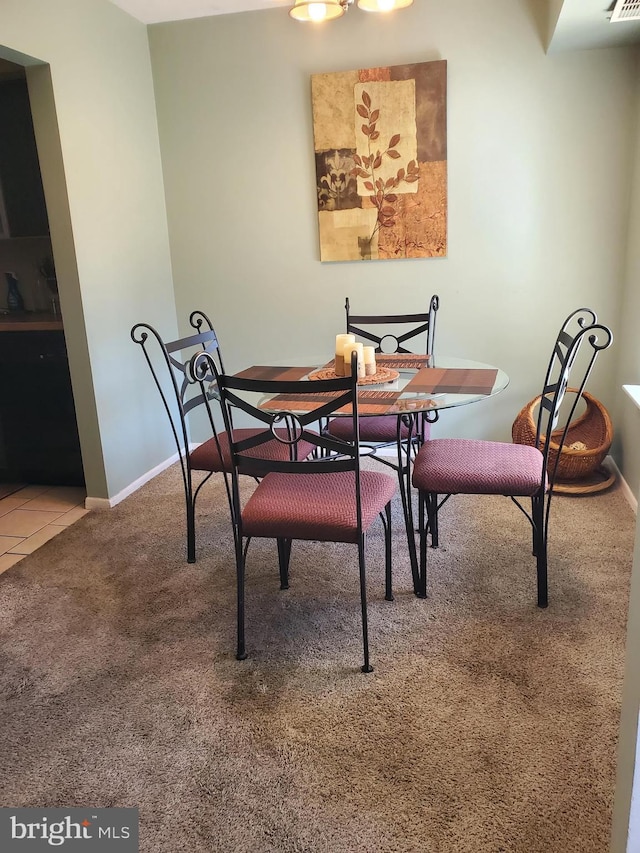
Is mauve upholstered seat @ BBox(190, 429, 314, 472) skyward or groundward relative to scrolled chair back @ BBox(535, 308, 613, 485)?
groundward

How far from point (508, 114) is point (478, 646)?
249 cm

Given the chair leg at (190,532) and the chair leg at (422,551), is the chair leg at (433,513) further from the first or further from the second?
the chair leg at (190,532)

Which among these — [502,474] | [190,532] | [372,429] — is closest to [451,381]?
[502,474]

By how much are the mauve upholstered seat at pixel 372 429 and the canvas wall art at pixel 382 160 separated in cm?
104

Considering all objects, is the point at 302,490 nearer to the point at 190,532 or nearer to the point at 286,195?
Result: the point at 190,532

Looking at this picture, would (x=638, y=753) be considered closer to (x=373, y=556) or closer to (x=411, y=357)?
(x=373, y=556)

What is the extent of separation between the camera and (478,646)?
1.88 m

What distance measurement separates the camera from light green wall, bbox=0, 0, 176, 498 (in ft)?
8.66

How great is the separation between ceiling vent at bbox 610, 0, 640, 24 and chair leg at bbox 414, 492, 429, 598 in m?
1.93

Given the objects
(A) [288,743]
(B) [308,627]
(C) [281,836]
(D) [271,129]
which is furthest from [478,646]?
(D) [271,129]

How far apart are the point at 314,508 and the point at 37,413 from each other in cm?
208

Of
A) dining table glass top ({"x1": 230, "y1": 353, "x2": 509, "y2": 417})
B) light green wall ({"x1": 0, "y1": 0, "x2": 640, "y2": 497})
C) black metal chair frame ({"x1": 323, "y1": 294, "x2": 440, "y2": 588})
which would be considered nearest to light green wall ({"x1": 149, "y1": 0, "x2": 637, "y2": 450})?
light green wall ({"x1": 0, "y1": 0, "x2": 640, "y2": 497})

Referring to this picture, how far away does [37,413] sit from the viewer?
326 cm

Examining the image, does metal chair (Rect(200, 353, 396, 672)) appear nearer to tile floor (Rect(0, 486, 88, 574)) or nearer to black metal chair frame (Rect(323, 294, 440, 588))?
black metal chair frame (Rect(323, 294, 440, 588))
